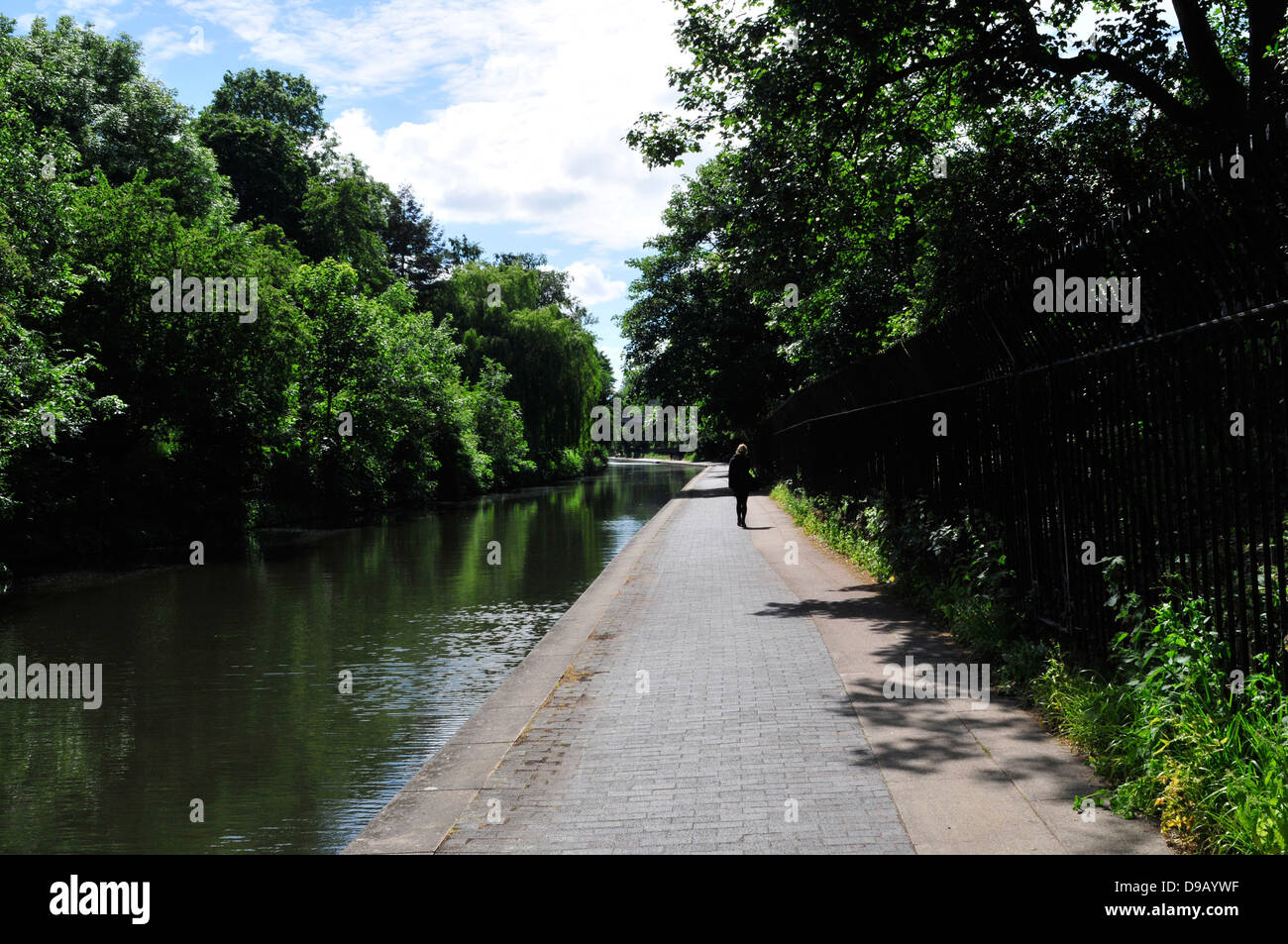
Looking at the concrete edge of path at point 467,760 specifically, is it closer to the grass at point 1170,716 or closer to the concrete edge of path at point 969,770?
the concrete edge of path at point 969,770

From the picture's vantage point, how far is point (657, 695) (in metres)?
6.68

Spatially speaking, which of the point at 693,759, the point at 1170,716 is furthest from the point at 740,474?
the point at 1170,716

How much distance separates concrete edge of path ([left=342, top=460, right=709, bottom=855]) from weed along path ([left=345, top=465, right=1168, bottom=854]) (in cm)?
2

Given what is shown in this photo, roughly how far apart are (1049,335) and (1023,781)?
10.7 ft

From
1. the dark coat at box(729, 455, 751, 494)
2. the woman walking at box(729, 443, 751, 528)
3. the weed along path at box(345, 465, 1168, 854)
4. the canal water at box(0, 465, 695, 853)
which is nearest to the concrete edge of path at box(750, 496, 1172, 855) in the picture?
the weed along path at box(345, 465, 1168, 854)

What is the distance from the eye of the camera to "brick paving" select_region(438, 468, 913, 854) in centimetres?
412

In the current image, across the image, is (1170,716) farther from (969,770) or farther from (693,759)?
(693,759)

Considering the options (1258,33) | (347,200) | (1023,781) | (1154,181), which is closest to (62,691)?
(1023,781)

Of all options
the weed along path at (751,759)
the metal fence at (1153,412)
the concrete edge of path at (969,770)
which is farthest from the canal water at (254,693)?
the metal fence at (1153,412)

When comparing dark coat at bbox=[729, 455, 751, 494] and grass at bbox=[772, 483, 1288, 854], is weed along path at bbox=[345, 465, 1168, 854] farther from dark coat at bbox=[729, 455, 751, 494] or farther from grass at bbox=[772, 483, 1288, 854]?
dark coat at bbox=[729, 455, 751, 494]

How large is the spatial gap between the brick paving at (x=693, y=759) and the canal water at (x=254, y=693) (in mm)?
938

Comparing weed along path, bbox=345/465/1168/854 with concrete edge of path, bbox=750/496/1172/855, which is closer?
concrete edge of path, bbox=750/496/1172/855

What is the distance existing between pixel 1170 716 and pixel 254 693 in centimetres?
670

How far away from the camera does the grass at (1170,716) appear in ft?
11.9
